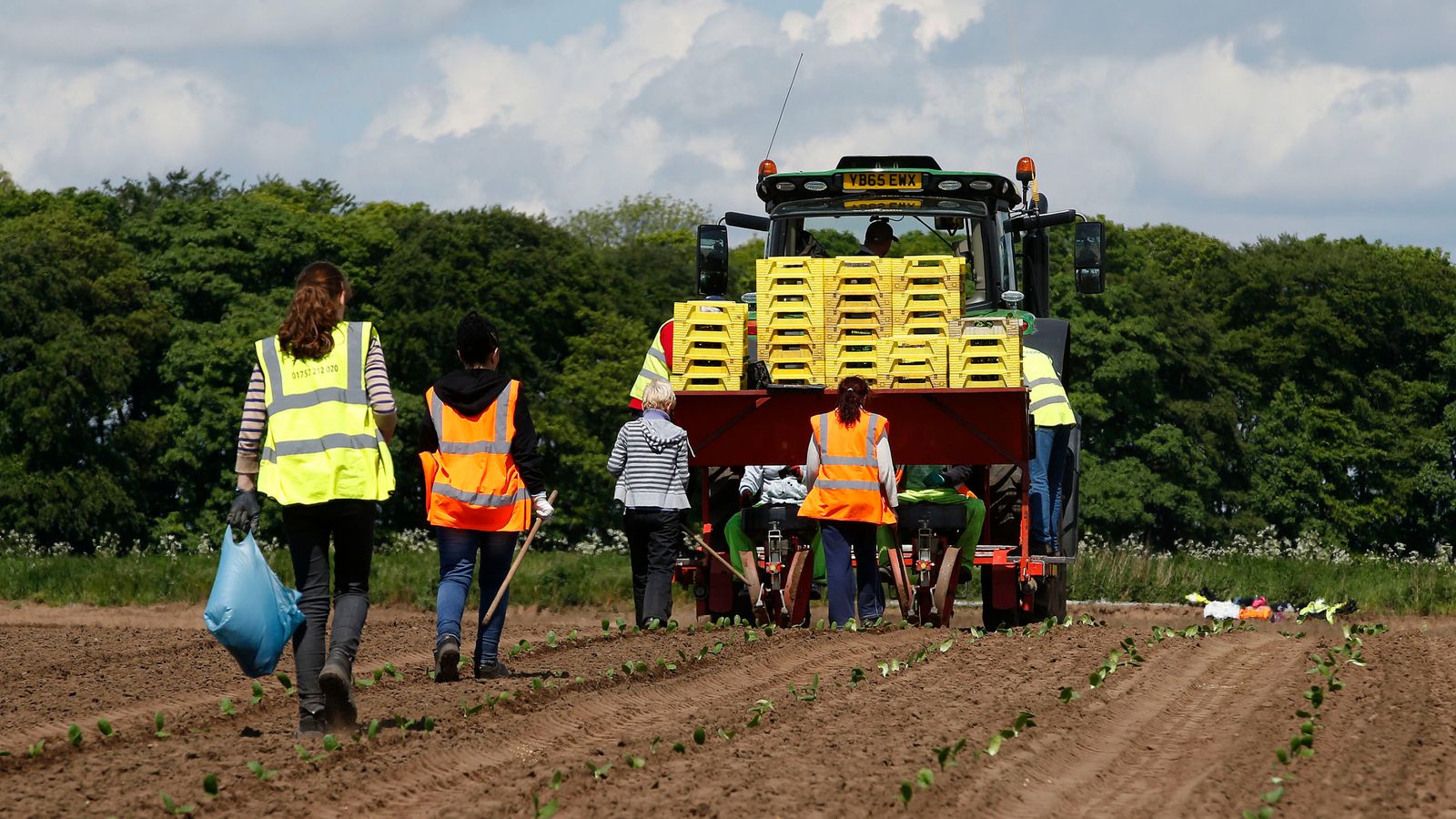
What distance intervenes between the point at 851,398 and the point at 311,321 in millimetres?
5432

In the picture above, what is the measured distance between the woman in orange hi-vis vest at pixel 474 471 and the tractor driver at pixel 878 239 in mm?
5040

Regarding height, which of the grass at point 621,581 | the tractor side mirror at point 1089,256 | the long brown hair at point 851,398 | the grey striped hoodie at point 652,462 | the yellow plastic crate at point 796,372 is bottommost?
the grass at point 621,581

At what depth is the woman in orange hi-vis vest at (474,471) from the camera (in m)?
9.91

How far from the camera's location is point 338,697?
25.7 feet

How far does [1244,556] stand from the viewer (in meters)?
24.7

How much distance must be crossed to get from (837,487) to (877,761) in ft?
20.1

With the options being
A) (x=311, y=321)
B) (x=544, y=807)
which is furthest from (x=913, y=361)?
(x=544, y=807)

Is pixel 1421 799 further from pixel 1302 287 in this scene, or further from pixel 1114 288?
pixel 1302 287

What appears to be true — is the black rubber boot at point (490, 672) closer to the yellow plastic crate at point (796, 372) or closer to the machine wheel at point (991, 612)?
the yellow plastic crate at point (796, 372)

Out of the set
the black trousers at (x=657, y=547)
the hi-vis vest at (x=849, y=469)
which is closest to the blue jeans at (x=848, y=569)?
the hi-vis vest at (x=849, y=469)

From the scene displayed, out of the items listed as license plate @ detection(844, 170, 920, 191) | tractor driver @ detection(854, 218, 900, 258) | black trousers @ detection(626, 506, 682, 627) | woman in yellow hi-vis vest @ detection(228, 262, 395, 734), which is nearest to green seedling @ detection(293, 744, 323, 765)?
woman in yellow hi-vis vest @ detection(228, 262, 395, 734)

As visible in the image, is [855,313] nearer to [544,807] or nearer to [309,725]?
[309,725]

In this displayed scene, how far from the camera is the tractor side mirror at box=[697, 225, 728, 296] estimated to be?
51.4 ft

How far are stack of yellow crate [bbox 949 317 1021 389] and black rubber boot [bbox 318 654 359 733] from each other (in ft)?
21.2
